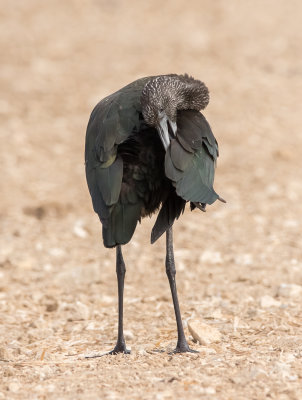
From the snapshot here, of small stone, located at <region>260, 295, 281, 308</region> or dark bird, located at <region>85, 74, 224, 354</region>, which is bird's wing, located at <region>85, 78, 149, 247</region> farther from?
small stone, located at <region>260, 295, 281, 308</region>

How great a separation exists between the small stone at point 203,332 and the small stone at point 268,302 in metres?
0.87

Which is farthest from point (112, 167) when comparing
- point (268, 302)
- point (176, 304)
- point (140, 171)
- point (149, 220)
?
point (149, 220)

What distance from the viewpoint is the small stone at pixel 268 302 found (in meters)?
6.29

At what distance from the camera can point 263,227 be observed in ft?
28.4

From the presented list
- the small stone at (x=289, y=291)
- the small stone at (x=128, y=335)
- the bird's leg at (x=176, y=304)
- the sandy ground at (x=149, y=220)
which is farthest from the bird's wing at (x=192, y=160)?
the small stone at (x=289, y=291)

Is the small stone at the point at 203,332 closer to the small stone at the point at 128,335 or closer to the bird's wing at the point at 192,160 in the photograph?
the small stone at the point at 128,335

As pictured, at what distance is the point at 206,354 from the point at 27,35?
37.5 feet

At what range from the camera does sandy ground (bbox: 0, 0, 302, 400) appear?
4.62m

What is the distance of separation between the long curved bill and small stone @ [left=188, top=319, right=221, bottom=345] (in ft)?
4.48

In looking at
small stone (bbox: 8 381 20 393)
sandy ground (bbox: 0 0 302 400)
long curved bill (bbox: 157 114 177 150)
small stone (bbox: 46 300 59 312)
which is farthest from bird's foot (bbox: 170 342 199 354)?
small stone (bbox: 46 300 59 312)

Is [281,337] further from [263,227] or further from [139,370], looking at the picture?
[263,227]

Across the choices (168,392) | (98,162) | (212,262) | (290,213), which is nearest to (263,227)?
(290,213)

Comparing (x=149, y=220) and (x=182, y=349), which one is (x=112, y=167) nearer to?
(x=182, y=349)

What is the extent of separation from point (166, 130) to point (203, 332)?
1437mm
